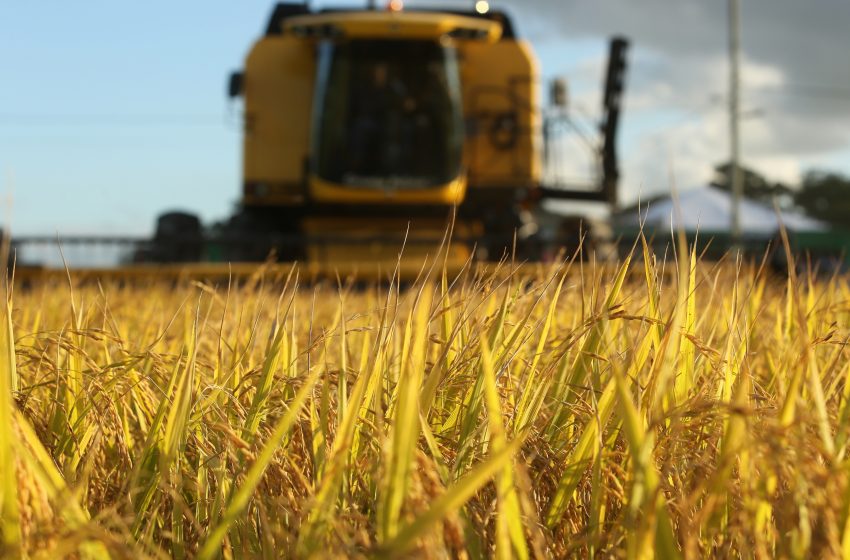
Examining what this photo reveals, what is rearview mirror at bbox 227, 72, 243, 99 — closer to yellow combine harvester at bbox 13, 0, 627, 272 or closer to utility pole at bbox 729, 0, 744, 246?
yellow combine harvester at bbox 13, 0, 627, 272

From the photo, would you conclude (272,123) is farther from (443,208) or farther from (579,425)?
(579,425)

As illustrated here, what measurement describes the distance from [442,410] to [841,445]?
575 millimetres

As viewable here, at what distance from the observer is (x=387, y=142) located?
31.0 feet

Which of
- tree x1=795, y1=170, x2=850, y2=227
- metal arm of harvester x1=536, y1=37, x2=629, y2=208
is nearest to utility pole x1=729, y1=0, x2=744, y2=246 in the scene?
metal arm of harvester x1=536, y1=37, x2=629, y2=208

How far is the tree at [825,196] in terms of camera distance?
2628 inches

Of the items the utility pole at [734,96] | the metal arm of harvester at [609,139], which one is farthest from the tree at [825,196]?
the metal arm of harvester at [609,139]

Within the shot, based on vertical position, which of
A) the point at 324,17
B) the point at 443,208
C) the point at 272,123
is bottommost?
the point at 443,208

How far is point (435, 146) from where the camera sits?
950 cm

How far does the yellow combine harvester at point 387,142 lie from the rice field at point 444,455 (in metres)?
7.04

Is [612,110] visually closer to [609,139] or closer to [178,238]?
[609,139]

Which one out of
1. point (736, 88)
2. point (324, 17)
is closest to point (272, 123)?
point (324, 17)

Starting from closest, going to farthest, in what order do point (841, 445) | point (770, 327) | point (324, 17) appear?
point (841, 445), point (770, 327), point (324, 17)

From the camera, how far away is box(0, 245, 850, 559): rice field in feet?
3.00

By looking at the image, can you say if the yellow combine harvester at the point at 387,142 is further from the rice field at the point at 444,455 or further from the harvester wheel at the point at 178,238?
the rice field at the point at 444,455
